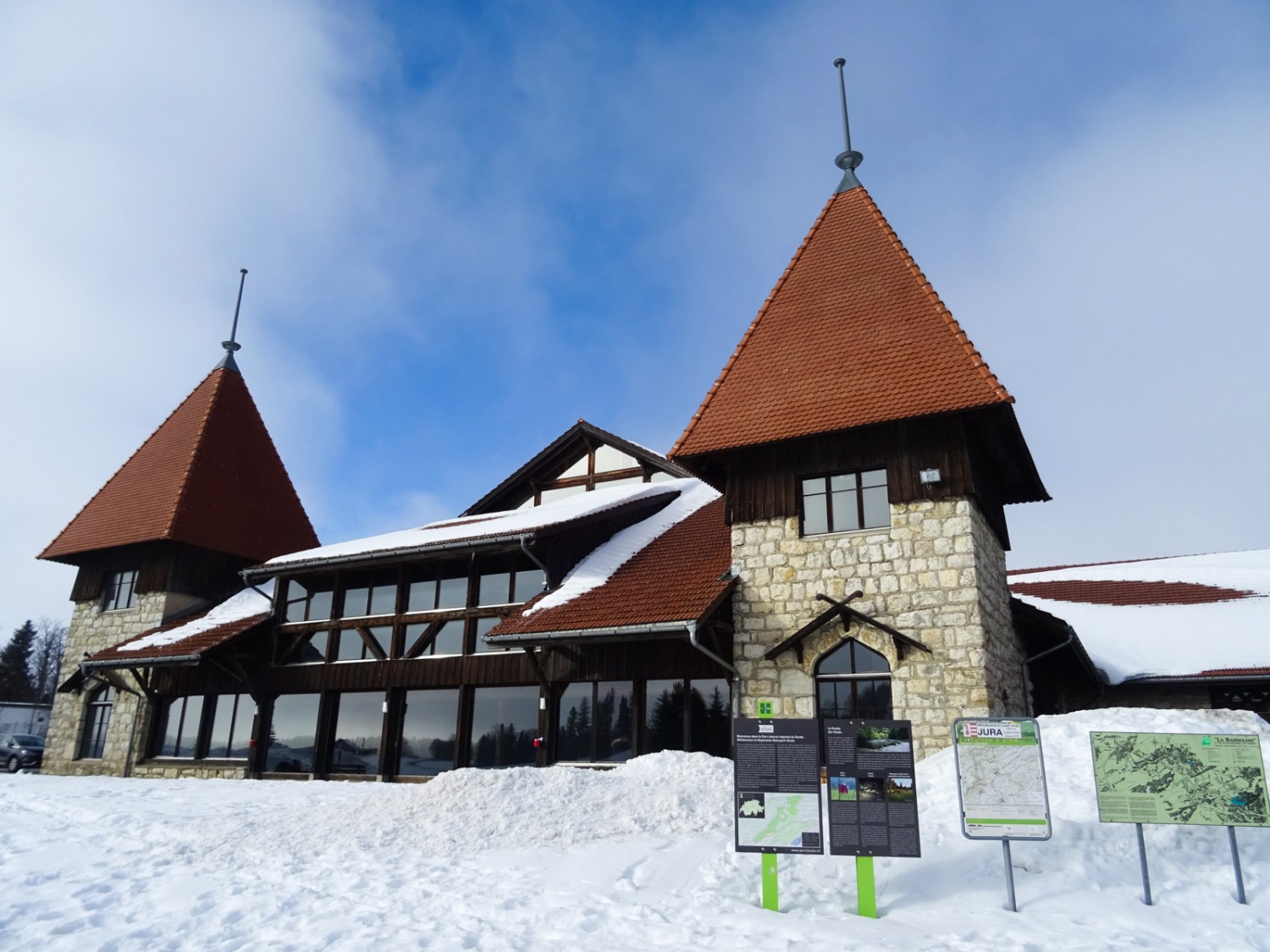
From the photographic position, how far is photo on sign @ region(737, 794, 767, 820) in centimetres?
624

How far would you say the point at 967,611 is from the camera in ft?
35.2

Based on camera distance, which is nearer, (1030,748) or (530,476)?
(1030,748)

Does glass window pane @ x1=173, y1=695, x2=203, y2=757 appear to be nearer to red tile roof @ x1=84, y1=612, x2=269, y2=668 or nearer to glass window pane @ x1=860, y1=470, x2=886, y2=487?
red tile roof @ x1=84, y1=612, x2=269, y2=668

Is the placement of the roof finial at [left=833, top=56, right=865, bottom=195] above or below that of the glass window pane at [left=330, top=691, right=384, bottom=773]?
above

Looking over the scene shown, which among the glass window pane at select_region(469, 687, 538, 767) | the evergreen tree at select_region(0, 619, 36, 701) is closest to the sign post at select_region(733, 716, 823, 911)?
the glass window pane at select_region(469, 687, 538, 767)

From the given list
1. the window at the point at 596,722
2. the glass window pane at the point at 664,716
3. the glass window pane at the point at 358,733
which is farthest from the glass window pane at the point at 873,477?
the glass window pane at the point at 358,733

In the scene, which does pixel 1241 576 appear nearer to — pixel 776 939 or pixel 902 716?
pixel 902 716

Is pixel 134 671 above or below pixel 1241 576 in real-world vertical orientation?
below

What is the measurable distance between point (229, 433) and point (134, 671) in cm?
806

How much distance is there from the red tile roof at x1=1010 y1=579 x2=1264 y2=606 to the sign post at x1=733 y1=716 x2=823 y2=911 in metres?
14.6

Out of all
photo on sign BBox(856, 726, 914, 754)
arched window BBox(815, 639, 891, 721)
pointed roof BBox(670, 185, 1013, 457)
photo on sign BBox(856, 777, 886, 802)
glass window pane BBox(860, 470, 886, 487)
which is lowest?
photo on sign BBox(856, 777, 886, 802)

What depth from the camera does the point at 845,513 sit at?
12.0 m

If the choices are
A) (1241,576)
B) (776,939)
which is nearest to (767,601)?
(776,939)

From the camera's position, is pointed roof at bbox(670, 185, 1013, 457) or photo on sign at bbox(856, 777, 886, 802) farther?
pointed roof at bbox(670, 185, 1013, 457)
